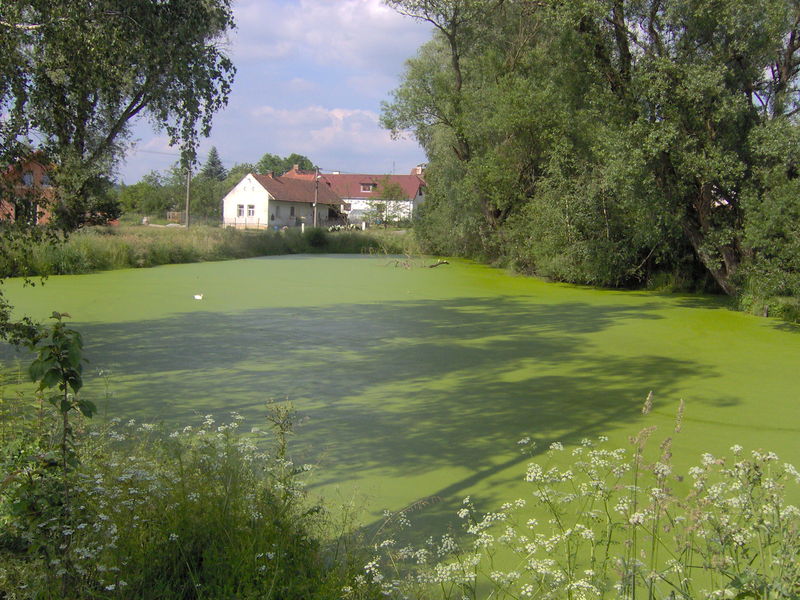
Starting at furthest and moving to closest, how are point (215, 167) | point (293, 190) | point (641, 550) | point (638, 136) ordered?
point (215, 167) < point (293, 190) < point (638, 136) < point (641, 550)

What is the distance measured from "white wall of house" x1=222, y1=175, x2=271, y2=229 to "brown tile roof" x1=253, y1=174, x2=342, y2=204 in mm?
564

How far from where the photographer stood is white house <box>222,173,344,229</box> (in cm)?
4297

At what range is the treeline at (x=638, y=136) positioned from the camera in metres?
10.3

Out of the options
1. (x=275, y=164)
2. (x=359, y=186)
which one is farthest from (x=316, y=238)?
(x=275, y=164)

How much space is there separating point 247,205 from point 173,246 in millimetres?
25847

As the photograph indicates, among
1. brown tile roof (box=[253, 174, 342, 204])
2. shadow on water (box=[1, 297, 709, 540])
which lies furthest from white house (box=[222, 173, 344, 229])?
shadow on water (box=[1, 297, 709, 540])

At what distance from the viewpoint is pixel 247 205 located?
1734 inches

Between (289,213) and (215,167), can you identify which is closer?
(289,213)

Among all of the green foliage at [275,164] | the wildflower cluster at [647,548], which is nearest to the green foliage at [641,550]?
the wildflower cluster at [647,548]

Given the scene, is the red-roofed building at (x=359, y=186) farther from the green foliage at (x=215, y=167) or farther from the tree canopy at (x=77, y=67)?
the tree canopy at (x=77, y=67)

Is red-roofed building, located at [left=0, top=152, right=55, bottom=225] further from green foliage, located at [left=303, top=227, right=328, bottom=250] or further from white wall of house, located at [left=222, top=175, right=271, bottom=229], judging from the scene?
white wall of house, located at [left=222, top=175, right=271, bottom=229]

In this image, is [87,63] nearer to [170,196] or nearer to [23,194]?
[23,194]

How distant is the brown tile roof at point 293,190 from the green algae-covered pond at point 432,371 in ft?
104

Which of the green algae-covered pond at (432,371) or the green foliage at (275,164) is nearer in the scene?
the green algae-covered pond at (432,371)
